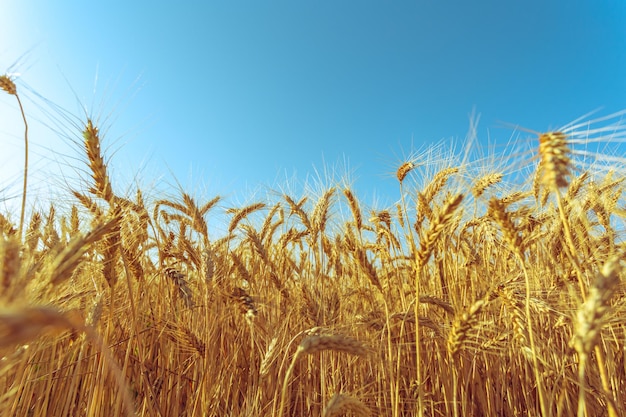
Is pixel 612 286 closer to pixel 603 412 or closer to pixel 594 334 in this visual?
pixel 594 334

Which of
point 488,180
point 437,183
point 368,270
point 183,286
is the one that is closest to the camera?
point 368,270

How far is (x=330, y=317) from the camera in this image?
7.70 ft

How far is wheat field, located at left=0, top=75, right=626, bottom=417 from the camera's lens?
1107 millimetres

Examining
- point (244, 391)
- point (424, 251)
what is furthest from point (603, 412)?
point (244, 391)

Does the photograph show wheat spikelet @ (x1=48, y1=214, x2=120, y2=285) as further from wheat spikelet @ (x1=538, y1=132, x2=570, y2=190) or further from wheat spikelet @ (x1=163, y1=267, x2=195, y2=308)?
wheat spikelet @ (x1=538, y1=132, x2=570, y2=190)

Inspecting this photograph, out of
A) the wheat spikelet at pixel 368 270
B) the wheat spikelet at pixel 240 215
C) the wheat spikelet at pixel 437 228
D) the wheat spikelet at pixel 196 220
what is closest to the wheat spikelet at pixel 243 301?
the wheat spikelet at pixel 368 270

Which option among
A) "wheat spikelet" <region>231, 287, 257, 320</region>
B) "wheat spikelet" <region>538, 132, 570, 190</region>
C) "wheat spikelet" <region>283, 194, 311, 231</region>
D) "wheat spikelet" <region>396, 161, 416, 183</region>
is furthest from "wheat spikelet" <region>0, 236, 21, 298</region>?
"wheat spikelet" <region>396, 161, 416, 183</region>

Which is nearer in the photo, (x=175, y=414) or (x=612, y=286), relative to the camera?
(x=612, y=286)

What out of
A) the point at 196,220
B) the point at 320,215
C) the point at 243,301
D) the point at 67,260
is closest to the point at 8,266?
the point at 67,260

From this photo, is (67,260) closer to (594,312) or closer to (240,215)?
(594,312)

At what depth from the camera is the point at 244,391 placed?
229cm

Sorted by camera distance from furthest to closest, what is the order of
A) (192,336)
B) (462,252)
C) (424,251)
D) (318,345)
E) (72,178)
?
(462,252), (72,178), (192,336), (424,251), (318,345)

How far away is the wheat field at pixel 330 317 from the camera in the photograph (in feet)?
3.63

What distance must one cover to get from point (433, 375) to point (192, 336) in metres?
1.38
